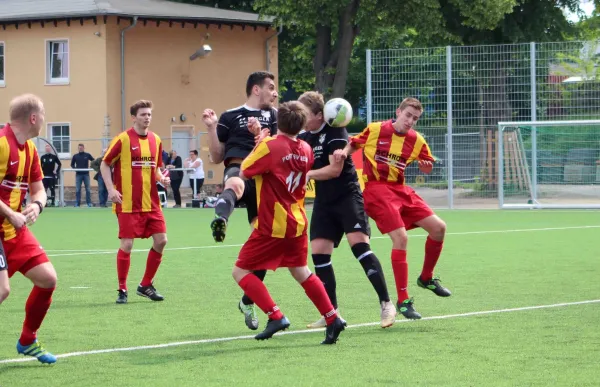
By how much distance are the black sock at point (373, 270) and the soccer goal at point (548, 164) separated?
1937 cm

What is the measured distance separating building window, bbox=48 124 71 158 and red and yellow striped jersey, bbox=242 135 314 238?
3282 centimetres

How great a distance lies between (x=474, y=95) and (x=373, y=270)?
66.7 feet

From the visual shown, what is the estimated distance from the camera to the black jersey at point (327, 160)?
A: 9.12 m

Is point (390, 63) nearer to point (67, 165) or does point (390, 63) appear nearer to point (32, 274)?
point (67, 165)

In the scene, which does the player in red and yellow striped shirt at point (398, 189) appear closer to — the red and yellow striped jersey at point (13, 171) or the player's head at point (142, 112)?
the player's head at point (142, 112)

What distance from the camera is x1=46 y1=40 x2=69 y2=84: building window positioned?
4072cm

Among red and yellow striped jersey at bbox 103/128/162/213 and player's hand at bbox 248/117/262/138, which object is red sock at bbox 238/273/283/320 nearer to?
player's hand at bbox 248/117/262/138

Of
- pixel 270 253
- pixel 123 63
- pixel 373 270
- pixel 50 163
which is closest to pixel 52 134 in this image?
pixel 123 63

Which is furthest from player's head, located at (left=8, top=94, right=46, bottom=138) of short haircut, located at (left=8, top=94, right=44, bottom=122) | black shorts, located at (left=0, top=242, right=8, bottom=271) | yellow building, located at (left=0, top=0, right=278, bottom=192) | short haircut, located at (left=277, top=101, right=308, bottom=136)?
yellow building, located at (left=0, top=0, right=278, bottom=192)

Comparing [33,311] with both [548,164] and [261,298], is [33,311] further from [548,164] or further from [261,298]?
[548,164]

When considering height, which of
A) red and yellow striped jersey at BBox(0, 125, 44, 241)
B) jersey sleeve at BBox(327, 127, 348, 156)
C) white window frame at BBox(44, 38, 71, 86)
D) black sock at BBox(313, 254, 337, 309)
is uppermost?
white window frame at BBox(44, 38, 71, 86)

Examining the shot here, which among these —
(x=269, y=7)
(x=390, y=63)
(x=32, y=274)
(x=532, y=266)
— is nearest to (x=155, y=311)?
(x=32, y=274)

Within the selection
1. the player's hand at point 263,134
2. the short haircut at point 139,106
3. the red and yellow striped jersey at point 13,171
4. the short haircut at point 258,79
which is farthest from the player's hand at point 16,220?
the short haircut at point 139,106

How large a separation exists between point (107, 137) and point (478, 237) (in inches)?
881
